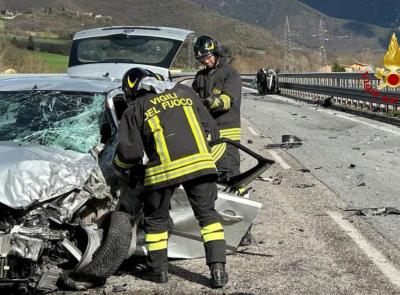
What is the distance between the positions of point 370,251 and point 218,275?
1.48 m

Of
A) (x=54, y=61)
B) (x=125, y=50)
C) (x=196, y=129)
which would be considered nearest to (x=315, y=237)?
(x=196, y=129)

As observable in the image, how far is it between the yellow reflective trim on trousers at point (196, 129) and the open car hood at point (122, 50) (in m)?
2.91

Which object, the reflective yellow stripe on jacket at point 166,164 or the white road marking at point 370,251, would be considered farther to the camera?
the white road marking at point 370,251

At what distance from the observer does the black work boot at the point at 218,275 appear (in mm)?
4351

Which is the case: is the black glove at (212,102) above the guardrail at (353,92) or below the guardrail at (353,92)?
above

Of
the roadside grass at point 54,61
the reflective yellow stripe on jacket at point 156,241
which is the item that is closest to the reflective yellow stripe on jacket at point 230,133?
the reflective yellow stripe on jacket at point 156,241

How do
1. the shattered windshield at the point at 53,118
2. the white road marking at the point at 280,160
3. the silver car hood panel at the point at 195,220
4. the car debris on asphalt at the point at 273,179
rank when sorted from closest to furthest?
the silver car hood panel at the point at 195,220, the shattered windshield at the point at 53,118, the car debris on asphalt at the point at 273,179, the white road marking at the point at 280,160

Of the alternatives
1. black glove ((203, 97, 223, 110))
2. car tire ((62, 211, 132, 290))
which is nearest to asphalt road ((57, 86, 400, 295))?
car tire ((62, 211, 132, 290))

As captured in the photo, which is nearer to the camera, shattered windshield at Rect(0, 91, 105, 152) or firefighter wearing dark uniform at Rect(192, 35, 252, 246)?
shattered windshield at Rect(0, 91, 105, 152)

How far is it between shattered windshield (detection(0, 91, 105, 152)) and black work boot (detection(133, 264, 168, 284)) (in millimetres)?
1029

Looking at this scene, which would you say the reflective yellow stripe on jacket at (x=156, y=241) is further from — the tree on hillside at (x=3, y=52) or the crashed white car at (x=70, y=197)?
the tree on hillside at (x=3, y=52)

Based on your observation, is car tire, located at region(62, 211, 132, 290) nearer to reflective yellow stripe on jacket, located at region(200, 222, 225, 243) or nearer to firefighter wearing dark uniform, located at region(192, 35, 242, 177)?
reflective yellow stripe on jacket, located at region(200, 222, 225, 243)

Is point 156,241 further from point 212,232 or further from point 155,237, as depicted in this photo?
point 212,232

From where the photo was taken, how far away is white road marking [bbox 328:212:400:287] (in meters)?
4.54
